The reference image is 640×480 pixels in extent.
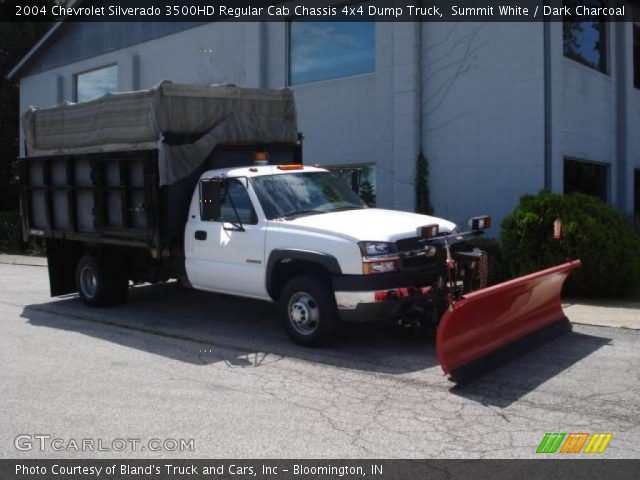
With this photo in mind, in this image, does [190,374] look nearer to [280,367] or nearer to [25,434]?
[280,367]

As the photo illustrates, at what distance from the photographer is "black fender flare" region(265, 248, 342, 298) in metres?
7.25

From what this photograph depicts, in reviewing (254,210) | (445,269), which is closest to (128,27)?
(254,210)

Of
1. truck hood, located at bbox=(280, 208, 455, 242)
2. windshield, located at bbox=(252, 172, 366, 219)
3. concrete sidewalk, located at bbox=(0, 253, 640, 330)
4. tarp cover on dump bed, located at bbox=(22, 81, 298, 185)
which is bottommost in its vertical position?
concrete sidewalk, located at bbox=(0, 253, 640, 330)

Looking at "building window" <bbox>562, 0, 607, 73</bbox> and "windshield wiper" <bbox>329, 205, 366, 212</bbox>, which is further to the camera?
"building window" <bbox>562, 0, 607, 73</bbox>

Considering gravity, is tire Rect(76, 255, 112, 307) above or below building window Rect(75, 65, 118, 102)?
below

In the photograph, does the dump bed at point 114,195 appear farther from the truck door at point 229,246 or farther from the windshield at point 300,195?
the windshield at point 300,195

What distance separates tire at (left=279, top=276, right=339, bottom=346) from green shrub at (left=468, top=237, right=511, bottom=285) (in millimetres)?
4770

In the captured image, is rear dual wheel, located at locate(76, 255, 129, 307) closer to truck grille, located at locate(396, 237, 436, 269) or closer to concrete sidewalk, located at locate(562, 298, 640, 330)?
truck grille, located at locate(396, 237, 436, 269)

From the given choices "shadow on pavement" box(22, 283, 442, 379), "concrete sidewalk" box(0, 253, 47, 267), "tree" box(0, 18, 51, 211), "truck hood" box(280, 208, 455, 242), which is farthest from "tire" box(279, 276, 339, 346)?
"tree" box(0, 18, 51, 211)

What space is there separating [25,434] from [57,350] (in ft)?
9.55

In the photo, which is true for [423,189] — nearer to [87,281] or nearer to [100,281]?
[100,281]

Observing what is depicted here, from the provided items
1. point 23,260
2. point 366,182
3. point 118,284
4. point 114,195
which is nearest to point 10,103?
point 23,260

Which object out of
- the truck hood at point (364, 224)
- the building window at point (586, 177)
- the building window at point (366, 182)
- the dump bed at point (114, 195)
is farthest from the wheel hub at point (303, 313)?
the building window at point (586, 177)

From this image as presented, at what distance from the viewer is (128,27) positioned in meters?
21.8
